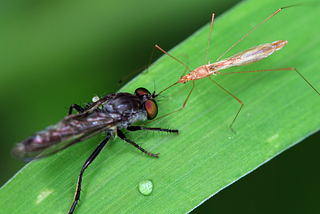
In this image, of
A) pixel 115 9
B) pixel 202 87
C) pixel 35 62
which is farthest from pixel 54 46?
pixel 202 87

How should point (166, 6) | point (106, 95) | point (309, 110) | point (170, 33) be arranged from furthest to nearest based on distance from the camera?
point (170, 33), point (166, 6), point (106, 95), point (309, 110)

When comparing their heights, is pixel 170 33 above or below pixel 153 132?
above

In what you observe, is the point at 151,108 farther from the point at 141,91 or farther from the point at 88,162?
the point at 88,162

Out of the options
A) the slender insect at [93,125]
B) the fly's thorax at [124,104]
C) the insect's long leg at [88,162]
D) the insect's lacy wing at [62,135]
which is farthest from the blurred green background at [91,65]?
the insect's long leg at [88,162]

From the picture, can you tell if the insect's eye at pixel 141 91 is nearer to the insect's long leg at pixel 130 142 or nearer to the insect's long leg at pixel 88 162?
the insect's long leg at pixel 130 142

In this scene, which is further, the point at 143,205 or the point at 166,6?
the point at 166,6

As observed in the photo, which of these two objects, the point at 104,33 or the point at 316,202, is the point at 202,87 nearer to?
the point at 104,33

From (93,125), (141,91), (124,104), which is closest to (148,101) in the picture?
(141,91)
